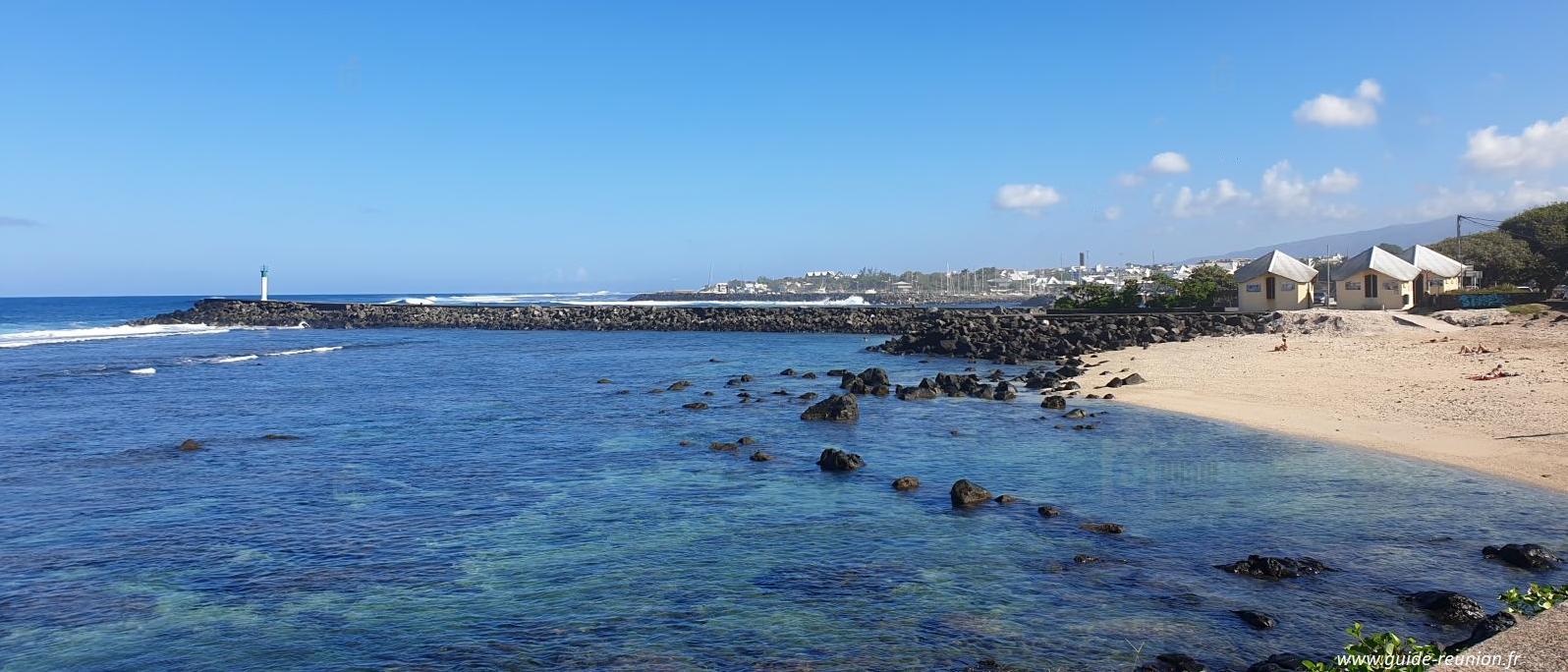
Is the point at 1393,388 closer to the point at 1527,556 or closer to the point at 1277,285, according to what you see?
the point at 1527,556

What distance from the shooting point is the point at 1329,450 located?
19297mm

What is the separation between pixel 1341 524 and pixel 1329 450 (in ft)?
21.3

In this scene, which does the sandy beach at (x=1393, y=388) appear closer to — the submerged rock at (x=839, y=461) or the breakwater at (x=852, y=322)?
the breakwater at (x=852, y=322)

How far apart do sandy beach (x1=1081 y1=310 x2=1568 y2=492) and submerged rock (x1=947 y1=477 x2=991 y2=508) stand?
9352mm

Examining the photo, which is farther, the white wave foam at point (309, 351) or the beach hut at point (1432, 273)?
the beach hut at point (1432, 273)

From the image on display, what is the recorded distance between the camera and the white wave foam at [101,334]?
67875mm

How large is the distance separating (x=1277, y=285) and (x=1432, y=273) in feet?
29.9

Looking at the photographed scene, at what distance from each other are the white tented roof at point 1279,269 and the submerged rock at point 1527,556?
47.3 m

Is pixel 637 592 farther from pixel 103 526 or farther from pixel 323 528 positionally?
pixel 103 526

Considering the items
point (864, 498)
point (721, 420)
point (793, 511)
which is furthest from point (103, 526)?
point (721, 420)

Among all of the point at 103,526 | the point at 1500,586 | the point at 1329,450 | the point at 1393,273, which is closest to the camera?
the point at 1500,586

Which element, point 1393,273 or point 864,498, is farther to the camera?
point 1393,273

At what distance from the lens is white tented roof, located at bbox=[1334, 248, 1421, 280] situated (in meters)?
51.1

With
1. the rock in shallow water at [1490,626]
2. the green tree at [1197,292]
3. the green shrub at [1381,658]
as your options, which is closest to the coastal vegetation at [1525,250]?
the green tree at [1197,292]
